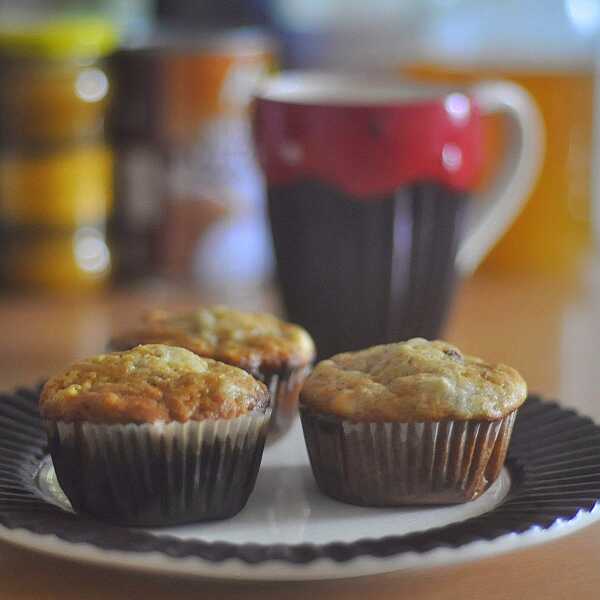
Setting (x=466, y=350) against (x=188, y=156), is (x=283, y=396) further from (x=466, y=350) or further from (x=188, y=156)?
(x=188, y=156)

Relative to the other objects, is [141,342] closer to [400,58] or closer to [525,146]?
[525,146]

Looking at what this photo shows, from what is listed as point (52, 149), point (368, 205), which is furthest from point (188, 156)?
point (368, 205)

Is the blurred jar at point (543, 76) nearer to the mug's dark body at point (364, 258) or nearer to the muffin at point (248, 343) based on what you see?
the mug's dark body at point (364, 258)

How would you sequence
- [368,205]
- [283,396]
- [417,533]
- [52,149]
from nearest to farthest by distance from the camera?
[417,533], [283,396], [368,205], [52,149]

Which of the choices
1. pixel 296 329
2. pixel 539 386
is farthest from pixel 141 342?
pixel 539 386

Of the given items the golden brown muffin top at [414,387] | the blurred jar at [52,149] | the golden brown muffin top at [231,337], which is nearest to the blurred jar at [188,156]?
the blurred jar at [52,149]

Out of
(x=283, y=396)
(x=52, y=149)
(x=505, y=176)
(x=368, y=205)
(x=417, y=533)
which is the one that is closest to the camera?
(x=417, y=533)

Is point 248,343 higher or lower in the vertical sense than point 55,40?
lower
